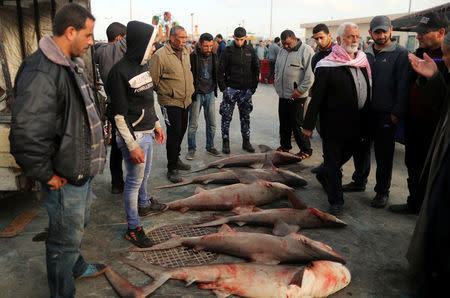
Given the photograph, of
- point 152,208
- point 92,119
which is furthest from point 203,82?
point 92,119

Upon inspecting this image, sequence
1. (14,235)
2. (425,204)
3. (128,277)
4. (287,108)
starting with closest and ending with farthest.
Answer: (425,204), (128,277), (14,235), (287,108)

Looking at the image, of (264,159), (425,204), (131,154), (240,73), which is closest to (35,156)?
(131,154)

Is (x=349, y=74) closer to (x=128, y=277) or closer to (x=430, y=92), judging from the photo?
(x=430, y=92)

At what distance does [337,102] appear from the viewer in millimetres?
4355

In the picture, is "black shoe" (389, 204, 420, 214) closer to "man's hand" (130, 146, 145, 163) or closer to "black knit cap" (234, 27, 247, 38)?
"man's hand" (130, 146, 145, 163)

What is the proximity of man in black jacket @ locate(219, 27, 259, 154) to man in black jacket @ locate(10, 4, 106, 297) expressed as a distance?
14.8ft

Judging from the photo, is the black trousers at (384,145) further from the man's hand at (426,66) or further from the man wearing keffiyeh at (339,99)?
the man's hand at (426,66)

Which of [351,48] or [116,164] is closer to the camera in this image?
[351,48]

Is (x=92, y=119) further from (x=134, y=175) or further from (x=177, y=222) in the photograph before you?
(x=177, y=222)

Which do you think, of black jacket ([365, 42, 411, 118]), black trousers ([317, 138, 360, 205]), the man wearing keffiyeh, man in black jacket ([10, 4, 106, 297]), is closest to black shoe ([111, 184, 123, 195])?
man in black jacket ([10, 4, 106, 297])

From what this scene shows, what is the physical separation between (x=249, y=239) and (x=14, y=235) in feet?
8.60

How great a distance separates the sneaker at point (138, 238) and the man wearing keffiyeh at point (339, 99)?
2.40 meters

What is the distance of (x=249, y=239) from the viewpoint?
3.48 metres

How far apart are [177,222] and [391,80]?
3305mm
